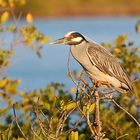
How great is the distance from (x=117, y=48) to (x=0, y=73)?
106cm

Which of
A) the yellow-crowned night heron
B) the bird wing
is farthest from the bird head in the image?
the bird wing

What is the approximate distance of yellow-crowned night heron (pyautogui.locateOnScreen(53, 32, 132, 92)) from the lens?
4.09 meters

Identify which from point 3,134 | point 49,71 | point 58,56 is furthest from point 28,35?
point 58,56

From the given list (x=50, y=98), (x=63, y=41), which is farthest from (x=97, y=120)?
(x=50, y=98)

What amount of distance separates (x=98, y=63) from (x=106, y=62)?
55mm

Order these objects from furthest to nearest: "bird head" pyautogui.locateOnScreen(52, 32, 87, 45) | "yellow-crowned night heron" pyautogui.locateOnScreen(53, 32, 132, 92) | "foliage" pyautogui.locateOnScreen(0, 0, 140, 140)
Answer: "foliage" pyautogui.locateOnScreen(0, 0, 140, 140) → "yellow-crowned night heron" pyautogui.locateOnScreen(53, 32, 132, 92) → "bird head" pyautogui.locateOnScreen(52, 32, 87, 45)

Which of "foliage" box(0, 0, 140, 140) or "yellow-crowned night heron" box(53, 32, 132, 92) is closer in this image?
"yellow-crowned night heron" box(53, 32, 132, 92)

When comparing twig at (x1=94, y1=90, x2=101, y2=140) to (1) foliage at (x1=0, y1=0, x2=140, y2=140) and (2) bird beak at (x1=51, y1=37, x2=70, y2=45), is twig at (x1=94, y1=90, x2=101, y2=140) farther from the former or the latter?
(1) foliage at (x1=0, y1=0, x2=140, y2=140)

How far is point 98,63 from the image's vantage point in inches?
166

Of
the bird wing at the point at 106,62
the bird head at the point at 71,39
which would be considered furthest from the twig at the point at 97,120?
the bird wing at the point at 106,62

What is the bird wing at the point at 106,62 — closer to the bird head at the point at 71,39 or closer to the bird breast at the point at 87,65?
the bird breast at the point at 87,65

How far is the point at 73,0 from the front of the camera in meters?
37.4

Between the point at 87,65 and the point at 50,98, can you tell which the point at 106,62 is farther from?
the point at 50,98

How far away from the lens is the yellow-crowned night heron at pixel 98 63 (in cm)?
409
